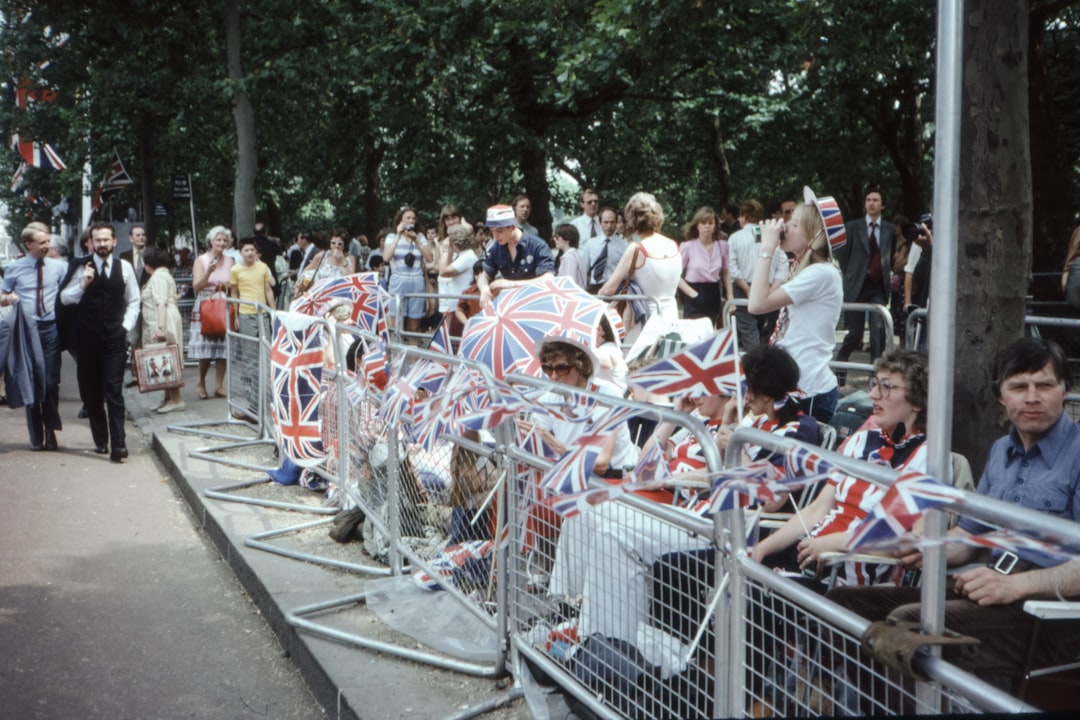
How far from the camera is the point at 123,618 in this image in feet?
18.4

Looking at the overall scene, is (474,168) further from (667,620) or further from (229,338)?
(667,620)

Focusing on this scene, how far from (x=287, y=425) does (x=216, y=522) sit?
0.74m

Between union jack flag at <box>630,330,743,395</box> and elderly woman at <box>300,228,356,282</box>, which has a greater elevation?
elderly woman at <box>300,228,356,282</box>

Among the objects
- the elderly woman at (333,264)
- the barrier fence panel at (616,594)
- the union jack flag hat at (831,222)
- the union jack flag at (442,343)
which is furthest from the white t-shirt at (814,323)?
the elderly woman at (333,264)

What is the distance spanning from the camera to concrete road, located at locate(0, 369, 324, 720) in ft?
15.0

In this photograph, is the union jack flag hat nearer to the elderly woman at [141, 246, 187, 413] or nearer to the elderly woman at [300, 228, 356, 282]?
the elderly woman at [141, 246, 187, 413]

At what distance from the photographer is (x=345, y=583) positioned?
5.68m

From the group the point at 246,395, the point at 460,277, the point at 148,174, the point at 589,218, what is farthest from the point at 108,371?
the point at 148,174

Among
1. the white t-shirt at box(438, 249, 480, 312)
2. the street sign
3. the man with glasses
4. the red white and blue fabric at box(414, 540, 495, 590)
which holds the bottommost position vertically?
the red white and blue fabric at box(414, 540, 495, 590)

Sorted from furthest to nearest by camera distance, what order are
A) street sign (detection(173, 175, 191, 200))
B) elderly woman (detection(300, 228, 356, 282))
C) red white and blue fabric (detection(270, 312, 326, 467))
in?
street sign (detection(173, 175, 191, 200)) < elderly woman (detection(300, 228, 356, 282)) < red white and blue fabric (detection(270, 312, 326, 467))

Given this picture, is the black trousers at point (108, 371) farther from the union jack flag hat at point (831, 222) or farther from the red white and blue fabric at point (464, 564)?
the union jack flag hat at point (831, 222)

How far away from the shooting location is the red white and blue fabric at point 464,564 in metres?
4.54

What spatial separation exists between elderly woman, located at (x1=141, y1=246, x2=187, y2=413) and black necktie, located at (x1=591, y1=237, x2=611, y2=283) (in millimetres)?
4376

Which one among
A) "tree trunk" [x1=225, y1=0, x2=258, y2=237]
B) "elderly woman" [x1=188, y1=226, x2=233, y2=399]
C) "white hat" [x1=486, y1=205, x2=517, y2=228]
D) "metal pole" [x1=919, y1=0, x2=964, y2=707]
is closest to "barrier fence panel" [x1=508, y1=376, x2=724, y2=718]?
"metal pole" [x1=919, y1=0, x2=964, y2=707]
